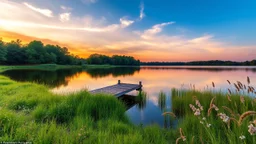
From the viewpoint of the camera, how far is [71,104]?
4.85m

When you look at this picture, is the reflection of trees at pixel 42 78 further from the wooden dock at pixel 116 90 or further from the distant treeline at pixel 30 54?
the distant treeline at pixel 30 54

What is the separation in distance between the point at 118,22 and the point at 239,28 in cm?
1964

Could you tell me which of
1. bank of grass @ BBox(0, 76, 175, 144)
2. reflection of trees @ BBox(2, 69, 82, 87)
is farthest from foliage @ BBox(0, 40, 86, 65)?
bank of grass @ BBox(0, 76, 175, 144)

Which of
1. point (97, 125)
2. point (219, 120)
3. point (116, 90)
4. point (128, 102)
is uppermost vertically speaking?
point (219, 120)

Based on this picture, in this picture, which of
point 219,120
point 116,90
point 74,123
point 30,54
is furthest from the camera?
point 30,54

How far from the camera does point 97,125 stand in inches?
150

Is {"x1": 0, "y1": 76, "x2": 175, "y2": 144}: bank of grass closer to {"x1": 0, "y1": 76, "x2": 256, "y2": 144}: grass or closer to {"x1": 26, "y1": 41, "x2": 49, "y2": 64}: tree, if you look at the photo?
{"x1": 0, "y1": 76, "x2": 256, "y2": 144}: grass

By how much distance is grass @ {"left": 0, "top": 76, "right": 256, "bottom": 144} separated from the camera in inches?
98.2

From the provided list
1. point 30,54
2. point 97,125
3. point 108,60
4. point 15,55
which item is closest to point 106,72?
point 97,125

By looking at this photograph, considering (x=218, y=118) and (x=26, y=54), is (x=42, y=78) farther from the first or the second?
(x=26, y=54)

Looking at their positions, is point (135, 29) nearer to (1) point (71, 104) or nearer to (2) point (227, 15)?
(2) point (227, 15)

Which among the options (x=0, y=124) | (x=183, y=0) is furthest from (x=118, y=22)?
(x=0, y=124)

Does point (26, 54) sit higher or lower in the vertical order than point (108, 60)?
higher

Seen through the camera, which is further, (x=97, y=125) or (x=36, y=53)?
(x=36, y=53)
